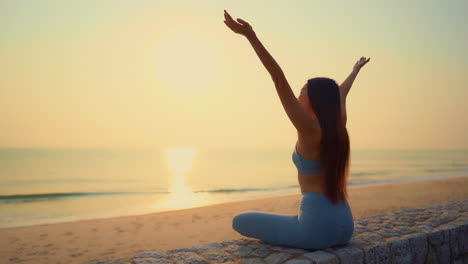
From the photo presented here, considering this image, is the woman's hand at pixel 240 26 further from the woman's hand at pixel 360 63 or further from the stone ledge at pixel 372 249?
the woman's hand at pixel 360 63

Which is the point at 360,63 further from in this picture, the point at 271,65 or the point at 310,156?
the point at 271,65

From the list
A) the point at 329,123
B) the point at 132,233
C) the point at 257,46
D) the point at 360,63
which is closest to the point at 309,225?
the point at 329,123

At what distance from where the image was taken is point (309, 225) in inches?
126

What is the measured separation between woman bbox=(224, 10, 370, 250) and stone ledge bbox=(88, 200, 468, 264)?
15 centimetres

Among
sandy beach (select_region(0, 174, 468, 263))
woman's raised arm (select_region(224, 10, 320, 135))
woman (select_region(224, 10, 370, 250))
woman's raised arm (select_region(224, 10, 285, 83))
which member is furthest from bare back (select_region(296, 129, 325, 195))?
sandy beach (select_region(0, 174, 468, 263))

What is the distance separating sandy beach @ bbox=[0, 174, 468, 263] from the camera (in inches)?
293

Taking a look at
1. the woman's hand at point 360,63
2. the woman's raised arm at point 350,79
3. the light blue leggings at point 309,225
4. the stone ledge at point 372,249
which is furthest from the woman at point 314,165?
the woman's hand at point 360,63

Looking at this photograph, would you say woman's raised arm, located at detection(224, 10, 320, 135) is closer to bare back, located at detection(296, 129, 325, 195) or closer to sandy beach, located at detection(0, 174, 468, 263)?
bare back, located at detection(296, 129, 325, 195)

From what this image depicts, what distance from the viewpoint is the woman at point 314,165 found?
272 cm

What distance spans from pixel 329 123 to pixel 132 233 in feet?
24.8

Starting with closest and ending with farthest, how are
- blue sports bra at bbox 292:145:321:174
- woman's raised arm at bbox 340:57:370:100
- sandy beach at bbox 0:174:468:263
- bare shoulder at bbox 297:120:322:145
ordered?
bare shoulder at bbox 297:120:322:145 → blue sports bra at bbox 292:145:321:174 → woman's raised arm at bbox 340:57:370:100 → sandy beach at bbox 0:174:468:263

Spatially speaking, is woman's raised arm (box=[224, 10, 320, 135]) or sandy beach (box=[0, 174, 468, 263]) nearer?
woman's raised arm (box=[224, 10, 320, 135])

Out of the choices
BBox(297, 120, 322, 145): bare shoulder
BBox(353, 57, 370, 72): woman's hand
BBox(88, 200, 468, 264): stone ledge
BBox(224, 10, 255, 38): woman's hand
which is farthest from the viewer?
BBox(353, 57, 370, 72): woman's hand

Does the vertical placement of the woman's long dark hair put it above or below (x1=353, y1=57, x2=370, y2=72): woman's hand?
below
